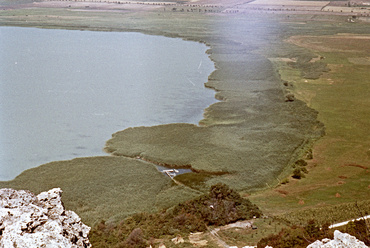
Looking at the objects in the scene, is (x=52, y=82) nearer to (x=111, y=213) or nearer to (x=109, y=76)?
(x=109, y=76)

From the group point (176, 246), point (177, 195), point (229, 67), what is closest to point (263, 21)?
point (229, 67)

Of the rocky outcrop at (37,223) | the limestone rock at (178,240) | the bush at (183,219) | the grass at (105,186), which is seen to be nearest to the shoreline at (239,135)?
the grass at (105,186)

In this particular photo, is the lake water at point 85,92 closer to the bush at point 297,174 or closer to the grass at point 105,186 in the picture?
the grass at point 105,186

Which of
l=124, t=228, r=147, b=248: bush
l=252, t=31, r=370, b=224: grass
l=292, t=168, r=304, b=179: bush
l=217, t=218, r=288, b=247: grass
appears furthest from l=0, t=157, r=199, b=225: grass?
l=292, t=168, r=304, b=179: bush

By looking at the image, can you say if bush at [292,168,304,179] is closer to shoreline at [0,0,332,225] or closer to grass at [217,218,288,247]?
shoreline at [0,0,332,225]

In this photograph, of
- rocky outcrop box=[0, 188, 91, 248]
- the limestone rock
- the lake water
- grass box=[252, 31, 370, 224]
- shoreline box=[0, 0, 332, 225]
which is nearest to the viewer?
rocky outcrop box=[0, 188, 91, 248]

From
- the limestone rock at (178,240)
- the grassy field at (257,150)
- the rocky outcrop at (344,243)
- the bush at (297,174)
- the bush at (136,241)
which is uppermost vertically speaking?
the rocky outcrop at (344,243)
